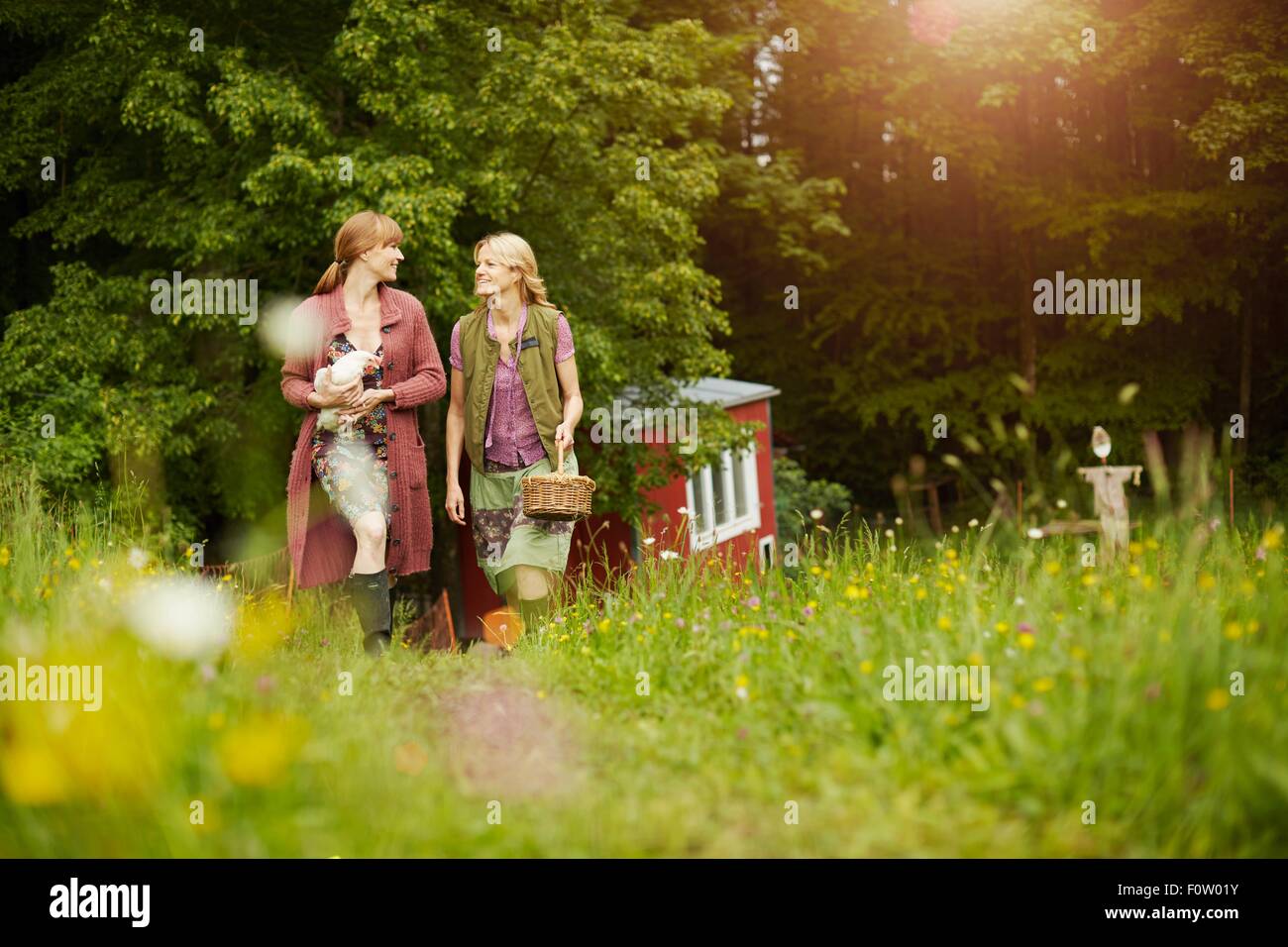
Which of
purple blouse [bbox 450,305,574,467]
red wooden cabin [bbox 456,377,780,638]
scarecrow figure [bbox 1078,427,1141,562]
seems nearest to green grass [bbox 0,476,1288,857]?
scarecrow figure [bbox 1078,427,1141,562]

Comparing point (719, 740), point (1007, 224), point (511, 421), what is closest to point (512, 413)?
point (511, 421)

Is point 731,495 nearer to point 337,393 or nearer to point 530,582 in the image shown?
point 530,582

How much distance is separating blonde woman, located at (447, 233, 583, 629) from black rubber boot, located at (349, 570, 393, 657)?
502 millimetres

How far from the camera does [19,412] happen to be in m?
11.0

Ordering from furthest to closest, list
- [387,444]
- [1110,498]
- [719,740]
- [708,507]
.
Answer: [708,507] < [1110,498] < [387,444] < [719,740]

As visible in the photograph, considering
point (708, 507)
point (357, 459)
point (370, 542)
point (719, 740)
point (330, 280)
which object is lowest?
point (719, 740)

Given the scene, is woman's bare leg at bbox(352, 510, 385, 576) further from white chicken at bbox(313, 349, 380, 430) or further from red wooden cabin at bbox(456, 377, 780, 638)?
red wooden cabin at bbox(456, 377, 780, 638)

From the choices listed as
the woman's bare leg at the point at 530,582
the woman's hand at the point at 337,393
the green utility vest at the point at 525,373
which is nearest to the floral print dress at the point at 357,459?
the woman's hand at the point at 337,393

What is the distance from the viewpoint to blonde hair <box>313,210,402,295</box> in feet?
18.2

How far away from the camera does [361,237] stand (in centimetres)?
553

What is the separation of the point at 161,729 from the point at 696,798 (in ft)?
4.61

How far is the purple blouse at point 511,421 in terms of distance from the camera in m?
5.75

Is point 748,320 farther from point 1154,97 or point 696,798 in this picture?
point 696,798

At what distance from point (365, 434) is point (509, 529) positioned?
0.83 metres
